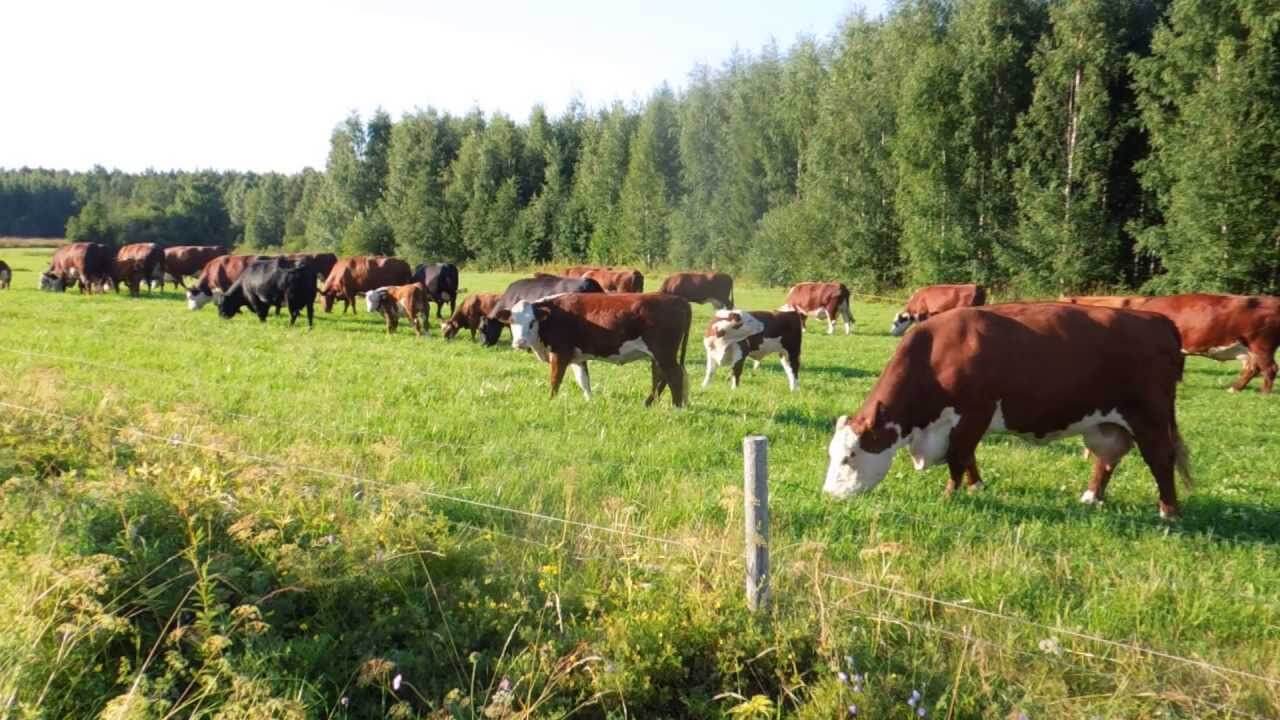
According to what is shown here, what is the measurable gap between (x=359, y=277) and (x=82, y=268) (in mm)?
14149

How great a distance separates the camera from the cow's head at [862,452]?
743cm

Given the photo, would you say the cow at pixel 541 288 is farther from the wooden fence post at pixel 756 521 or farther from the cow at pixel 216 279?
the wooden fence post at pixel 756 521

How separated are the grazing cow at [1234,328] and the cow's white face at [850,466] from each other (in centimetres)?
1022

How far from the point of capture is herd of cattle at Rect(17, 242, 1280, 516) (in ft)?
24.5

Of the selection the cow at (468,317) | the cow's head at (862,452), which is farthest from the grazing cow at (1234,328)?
the cow at (468,317)

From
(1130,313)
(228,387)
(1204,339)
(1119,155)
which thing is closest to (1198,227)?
(1119,155)

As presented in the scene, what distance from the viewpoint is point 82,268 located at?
36250 millimetres

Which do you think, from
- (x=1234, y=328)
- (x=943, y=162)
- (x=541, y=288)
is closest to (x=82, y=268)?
(x=541, y=288)

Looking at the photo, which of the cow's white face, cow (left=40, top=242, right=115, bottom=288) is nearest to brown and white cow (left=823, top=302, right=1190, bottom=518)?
the cow's white face

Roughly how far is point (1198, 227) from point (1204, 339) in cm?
1524

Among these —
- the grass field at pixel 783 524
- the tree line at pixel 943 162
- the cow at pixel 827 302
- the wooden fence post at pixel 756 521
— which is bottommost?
the grass field at pixel 783 524

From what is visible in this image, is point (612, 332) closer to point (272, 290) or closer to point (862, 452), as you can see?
point (862, 452)

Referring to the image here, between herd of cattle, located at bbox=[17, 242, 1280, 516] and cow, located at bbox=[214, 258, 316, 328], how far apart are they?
0.13ft

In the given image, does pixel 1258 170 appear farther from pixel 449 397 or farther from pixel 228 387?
pixel 228 387
